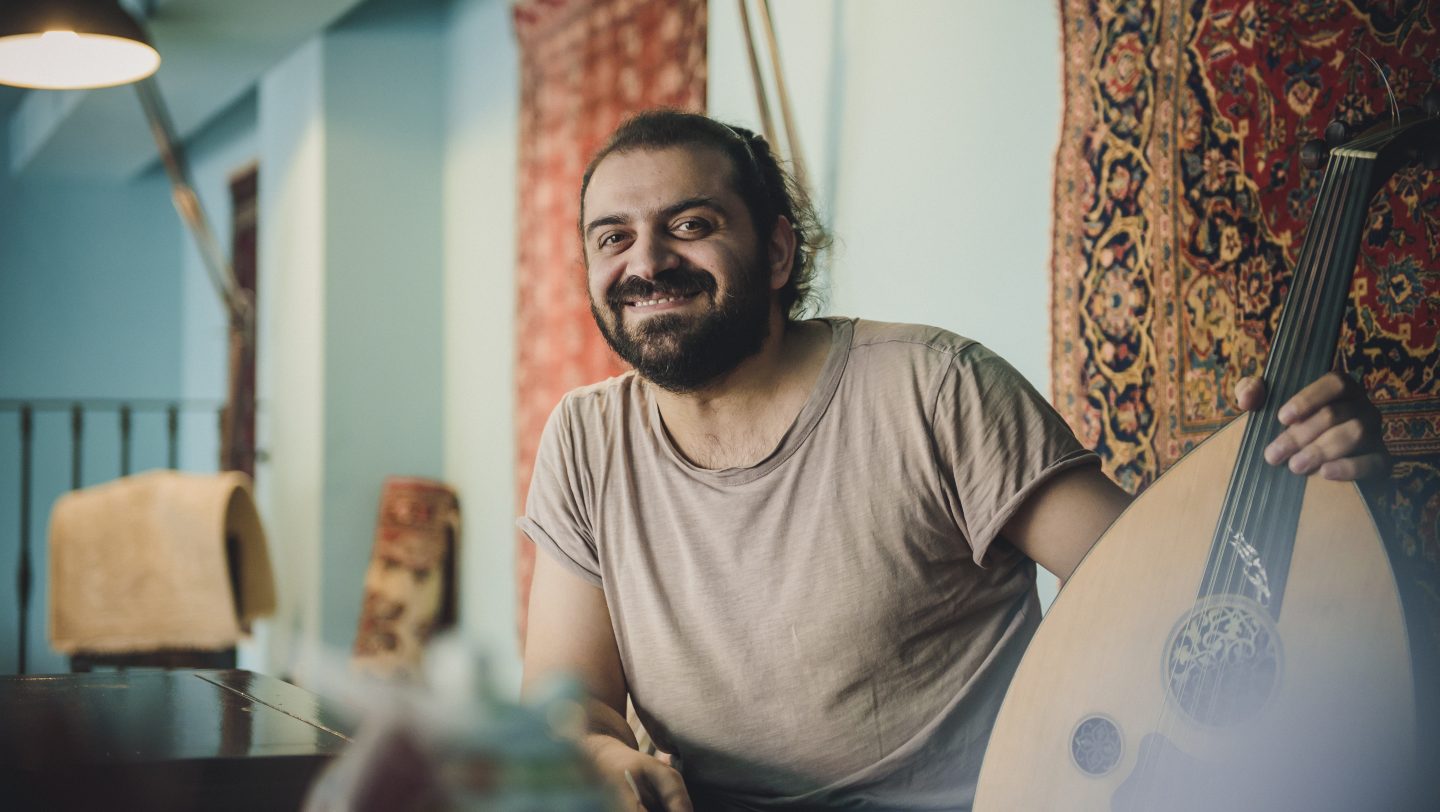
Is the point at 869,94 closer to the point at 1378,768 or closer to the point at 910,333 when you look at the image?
the point at 910,333

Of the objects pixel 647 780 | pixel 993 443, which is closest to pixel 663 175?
pixel 993 443

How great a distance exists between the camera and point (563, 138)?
3680 millimetres

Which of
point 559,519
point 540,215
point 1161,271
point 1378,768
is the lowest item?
point 1378,768

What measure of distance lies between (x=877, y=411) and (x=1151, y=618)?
1.55ft

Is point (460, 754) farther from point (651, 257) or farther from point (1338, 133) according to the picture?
point (651, 257)

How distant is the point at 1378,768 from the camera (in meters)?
0.97

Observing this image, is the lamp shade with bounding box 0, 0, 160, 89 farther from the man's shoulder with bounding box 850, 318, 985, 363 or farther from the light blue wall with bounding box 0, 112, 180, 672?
the light blue wall with bounding box 0, 112, 180, 672

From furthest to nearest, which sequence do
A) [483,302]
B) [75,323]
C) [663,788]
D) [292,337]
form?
1. [75,323]
2. [292,337]
3. [483,302]
4. [663,788]

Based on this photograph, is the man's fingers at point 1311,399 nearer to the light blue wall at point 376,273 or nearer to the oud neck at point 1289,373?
the oud neck at point 1289,373

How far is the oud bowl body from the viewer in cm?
99

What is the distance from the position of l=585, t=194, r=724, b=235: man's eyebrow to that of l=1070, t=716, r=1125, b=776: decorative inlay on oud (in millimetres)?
834

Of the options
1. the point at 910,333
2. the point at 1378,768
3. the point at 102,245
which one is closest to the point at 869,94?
the point at 910,333

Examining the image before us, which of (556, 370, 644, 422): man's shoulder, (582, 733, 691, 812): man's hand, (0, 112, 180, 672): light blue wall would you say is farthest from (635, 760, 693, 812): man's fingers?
(0, 112, 180, 672): light blue wall

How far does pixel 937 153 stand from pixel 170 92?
12.7ft
